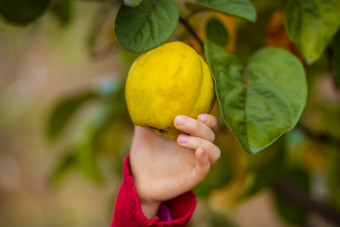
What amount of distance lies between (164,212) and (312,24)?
15.5 inches

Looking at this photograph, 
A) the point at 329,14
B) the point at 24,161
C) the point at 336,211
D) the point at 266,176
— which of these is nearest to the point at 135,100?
the point at 329,14

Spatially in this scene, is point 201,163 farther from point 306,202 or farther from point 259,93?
point 306,202

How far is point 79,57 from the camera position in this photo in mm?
3164

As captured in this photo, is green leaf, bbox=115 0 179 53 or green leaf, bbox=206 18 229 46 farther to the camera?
green leaf, bbox=206 18 229 46

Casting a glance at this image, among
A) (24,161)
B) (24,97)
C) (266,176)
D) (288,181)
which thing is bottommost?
(24,161)

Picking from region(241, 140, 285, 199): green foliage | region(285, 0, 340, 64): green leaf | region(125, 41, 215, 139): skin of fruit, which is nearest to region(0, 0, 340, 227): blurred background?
region(241, 140, 285, 199): green foliage

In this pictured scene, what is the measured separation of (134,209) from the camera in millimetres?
649

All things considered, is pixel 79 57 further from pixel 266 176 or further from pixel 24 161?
pixel 266 176

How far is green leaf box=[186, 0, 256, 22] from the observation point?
58 cm

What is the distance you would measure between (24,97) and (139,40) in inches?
111

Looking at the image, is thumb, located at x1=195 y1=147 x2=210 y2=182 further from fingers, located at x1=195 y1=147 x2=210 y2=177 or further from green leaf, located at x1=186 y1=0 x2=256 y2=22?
green leaf, located at x1=186 y1=0 x2=256 y2=22

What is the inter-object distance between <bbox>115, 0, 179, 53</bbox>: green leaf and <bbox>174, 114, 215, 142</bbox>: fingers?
101 mm

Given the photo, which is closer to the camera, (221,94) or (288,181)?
(221,94)

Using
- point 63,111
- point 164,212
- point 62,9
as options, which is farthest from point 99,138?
point 164,212
